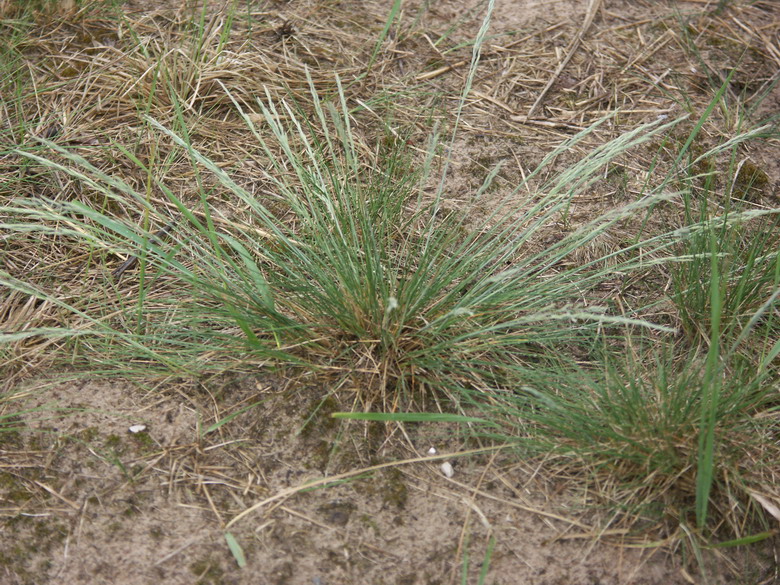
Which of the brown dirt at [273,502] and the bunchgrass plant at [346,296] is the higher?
the bunchgrass plant at [346,296]

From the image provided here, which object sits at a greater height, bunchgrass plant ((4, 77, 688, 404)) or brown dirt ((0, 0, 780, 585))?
bunchgrass plant ((4, 77, 688, 404))

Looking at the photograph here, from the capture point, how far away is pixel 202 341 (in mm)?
1716

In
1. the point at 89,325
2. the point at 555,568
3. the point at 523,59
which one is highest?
the point at 523,59

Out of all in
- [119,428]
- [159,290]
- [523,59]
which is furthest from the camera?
[523,59]

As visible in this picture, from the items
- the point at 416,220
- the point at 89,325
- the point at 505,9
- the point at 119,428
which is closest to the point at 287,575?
the point at 119,428

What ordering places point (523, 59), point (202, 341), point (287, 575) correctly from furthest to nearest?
1. point (523, 59)
2. point (202, 341)
3. point (287, 575)

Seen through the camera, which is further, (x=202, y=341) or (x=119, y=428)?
(x=202, y=341)

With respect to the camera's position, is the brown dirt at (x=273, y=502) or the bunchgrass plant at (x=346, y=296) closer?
the brown dirt at (x=273, y=502)

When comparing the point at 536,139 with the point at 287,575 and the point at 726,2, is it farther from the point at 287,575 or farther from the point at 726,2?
the point at 287,575

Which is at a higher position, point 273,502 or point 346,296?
point 346,296

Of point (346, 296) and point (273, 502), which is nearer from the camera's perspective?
point (273, 502)

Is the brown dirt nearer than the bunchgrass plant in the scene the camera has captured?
Yes

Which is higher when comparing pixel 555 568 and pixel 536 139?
pixel 536 139

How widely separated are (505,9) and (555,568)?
6.45 feet
